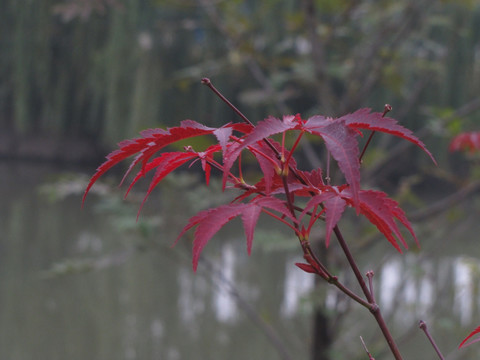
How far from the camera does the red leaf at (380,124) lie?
0.28 metres

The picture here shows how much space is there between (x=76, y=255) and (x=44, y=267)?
256mm

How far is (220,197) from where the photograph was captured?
140 cm

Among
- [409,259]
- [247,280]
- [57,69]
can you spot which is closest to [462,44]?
[409,259]

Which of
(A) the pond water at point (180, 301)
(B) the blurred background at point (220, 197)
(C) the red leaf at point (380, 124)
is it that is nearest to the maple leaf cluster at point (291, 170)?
(C) the red leaf at point (380, 124)

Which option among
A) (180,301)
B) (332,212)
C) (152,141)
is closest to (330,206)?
(332,212)

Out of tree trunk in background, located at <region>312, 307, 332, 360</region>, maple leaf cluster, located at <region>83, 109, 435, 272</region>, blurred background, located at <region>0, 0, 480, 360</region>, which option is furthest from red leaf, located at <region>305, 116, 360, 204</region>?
tree trunk in background, located at <region>312, 307, 332, 360</region>

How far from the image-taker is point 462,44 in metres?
3.92

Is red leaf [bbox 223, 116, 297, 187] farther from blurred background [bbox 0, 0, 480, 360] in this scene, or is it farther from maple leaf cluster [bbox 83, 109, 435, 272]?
blurred background [bbox 0, 0, 480, 360]

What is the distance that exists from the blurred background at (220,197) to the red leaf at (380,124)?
727 mm

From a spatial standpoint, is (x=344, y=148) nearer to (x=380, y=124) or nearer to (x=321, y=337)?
(x=380, y=124)

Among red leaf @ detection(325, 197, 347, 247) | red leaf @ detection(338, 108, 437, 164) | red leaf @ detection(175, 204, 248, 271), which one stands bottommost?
red leaf @ detection(175, 204, 248, 271)

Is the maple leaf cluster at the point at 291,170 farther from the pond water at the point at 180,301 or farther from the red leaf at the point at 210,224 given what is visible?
the pond water at the point at 180,301

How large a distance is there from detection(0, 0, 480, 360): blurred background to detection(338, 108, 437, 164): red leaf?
2.38 ft

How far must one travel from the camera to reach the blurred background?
1448mm
